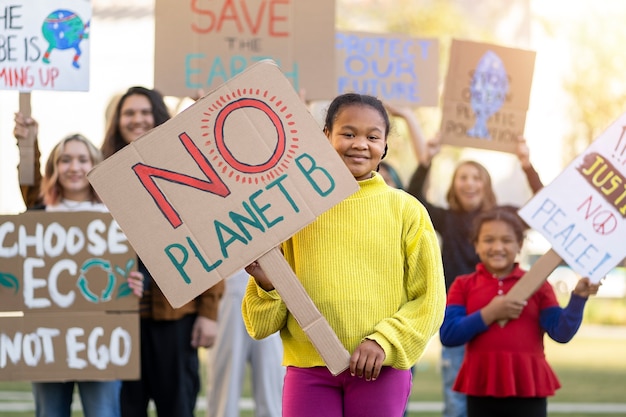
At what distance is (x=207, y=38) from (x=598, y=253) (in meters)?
2.38

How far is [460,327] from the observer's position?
17.0ft

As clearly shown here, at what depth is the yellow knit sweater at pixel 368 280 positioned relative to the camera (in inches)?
146

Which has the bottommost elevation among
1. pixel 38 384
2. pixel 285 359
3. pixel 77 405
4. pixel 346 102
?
pixel 77 405

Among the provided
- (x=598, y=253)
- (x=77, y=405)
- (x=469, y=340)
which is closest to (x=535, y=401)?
(x=469, y=340)

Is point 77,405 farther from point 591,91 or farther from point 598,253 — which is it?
point 591,91

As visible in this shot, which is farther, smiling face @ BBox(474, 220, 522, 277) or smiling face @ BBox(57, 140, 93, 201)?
smiling face @ BBox(57, 140, 93, 201)

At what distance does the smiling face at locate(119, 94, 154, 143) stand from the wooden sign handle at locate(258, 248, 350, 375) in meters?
2.24

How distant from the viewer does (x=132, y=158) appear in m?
3.74

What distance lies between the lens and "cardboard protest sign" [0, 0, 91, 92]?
5527mm

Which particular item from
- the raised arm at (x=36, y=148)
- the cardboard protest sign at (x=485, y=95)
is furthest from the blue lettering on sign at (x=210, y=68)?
the cardboard protest sign at (x=485, y=95)

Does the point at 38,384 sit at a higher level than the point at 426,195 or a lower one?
lower

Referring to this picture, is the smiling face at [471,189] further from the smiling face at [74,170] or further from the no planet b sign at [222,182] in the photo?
the no planet b sign at [222,182]

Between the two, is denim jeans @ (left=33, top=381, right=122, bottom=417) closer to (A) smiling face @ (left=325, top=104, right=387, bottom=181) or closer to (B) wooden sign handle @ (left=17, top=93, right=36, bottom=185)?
(B) wooden sign handle @ (left=17, top=93, right=36, bottom=185)

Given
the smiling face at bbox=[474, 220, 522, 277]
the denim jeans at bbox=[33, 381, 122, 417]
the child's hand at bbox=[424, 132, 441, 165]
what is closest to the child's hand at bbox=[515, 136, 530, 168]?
the child's hand at bbox=[424, 132, 441, 165]
